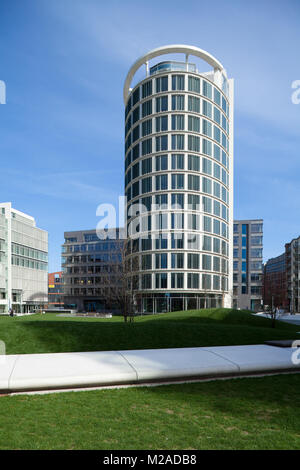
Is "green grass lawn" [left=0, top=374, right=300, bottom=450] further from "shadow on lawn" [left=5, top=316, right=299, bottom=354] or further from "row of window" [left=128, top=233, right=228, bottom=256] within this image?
"row of window" [left=128, top=233, right=228, bottom=256]

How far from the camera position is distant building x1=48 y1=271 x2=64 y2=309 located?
15285 centimetres

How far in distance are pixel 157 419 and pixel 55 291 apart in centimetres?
17800

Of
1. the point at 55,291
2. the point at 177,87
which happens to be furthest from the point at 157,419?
the point at 55,291

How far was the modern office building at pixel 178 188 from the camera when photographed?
56.0 metres

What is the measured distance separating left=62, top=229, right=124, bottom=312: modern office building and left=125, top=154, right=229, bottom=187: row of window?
42.9m

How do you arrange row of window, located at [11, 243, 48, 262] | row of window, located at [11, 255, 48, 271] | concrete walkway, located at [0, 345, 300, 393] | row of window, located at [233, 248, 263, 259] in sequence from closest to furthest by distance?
concrete walkway, located at [0, 345, 300, 393], row of window, located at [11, 255, 48, 271], row of window, located at [11, 243, 48, 262], row of window, located at [233, 248, 263, 259]

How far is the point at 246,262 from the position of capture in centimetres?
11594

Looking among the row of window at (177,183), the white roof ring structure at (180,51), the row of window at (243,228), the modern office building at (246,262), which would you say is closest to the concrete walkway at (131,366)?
the row of window at (177,183)

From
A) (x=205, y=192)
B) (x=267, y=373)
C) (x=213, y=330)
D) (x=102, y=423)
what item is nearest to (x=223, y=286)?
(x=205, y=192)

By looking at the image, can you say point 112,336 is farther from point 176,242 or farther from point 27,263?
point 27,263

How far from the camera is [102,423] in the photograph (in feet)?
18.7

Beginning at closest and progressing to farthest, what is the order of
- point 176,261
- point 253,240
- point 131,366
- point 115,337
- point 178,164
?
point 131,366, point 115,337, point 176,261, point 178,164, point 253,240

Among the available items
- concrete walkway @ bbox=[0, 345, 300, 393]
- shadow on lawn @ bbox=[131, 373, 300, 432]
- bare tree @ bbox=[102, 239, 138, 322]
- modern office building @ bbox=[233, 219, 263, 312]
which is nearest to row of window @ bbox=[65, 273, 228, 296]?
bare tree @ bbox=[102, 239, 138, 322]
